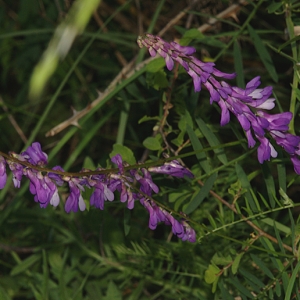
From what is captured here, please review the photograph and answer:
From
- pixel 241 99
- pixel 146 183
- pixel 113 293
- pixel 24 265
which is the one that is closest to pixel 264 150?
pixel 241 99

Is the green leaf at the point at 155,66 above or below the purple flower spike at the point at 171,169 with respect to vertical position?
above

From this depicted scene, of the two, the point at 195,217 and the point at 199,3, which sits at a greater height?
the point at 199,3

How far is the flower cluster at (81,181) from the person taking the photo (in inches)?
32.1

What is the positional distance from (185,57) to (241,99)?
0.10 m

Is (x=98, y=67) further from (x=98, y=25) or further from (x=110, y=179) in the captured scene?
(x=110, y=179)

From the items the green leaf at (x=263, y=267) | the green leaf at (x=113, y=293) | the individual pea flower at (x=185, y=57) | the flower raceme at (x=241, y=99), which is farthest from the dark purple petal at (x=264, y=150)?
the green leaf at (x=113, y=293)

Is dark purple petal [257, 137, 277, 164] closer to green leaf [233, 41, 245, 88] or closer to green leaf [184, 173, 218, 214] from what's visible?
green leaf [184, 173, 218, 214]

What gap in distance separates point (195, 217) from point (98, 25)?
96cm

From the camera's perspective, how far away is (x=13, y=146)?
202 centimetres

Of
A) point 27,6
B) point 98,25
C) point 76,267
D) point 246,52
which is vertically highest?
point 27,6

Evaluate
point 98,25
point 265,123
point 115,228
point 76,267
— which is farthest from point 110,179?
point 98,25

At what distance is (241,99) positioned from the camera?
788 millimetres

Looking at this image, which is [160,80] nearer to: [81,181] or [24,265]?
[81,181]

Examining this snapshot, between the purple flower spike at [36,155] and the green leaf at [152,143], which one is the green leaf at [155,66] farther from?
the purple flower spike at [36,155]
